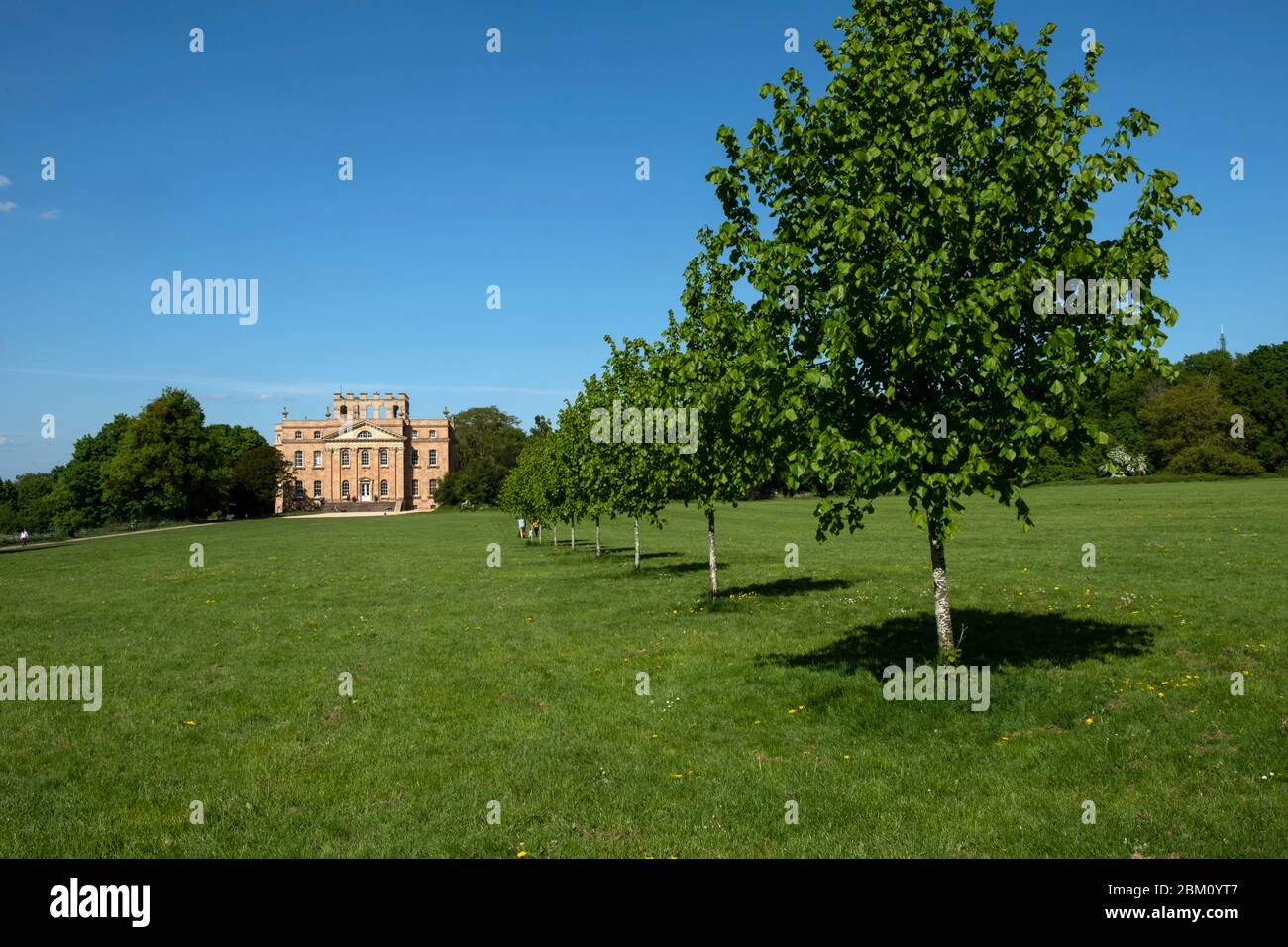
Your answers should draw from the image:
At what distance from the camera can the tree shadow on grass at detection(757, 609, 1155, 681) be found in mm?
13789

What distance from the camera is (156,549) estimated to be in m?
53.3

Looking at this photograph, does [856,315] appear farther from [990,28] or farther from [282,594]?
[282,594]

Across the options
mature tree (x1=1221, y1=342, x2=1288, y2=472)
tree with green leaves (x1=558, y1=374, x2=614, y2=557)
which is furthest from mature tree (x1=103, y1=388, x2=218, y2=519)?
mature tree (x1=1221, y1=342, x2=1288, y2=472)

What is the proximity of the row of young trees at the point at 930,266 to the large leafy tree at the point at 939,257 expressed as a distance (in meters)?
0.03

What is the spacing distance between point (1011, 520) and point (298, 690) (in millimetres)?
45268

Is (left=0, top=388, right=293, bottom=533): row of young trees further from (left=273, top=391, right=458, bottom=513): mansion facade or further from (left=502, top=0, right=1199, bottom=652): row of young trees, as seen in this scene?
(left=502, top=0, right=1199, bottom=652): row of young trees

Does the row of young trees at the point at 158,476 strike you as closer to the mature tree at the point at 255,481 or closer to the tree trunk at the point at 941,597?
the mature tree at the point at 255,481

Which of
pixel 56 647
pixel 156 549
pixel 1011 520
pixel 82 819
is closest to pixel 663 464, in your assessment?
pixel 56 647

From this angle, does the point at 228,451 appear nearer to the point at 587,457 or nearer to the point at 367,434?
the point at 367,434

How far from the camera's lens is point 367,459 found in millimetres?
167250

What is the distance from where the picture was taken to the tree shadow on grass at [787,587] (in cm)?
2377

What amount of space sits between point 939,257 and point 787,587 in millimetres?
15758

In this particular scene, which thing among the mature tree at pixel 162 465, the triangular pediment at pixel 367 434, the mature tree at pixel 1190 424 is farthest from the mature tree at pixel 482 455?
the mature tree at pixel 1190 424

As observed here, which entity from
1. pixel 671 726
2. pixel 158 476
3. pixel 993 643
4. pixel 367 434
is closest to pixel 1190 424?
pixel 993 643
